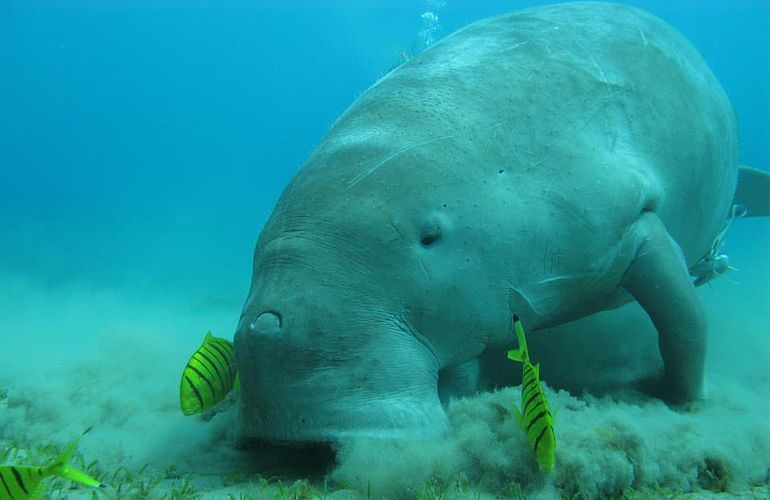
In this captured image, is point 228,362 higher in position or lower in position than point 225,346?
lower

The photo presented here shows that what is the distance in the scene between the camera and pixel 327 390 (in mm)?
2420

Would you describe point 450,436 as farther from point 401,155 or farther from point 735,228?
point 735,228

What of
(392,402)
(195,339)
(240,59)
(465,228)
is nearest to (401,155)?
(465,228)

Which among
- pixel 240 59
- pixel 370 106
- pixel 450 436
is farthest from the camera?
pixel 240 59

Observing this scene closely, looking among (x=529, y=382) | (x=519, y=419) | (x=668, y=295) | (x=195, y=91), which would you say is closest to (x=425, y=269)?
(x=529, y=382)

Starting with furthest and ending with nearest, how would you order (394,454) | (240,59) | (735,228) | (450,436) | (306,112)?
1. (306,112)
2. (240,59)
3. (735,228)
4. (450,436)
5. (394,454)

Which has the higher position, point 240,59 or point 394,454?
point 240,59

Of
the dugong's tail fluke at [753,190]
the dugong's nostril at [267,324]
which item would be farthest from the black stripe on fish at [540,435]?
the dugong's tail fluke at [753,190]

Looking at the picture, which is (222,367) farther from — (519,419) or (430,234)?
(519,419)

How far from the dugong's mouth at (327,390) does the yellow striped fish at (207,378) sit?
86cm

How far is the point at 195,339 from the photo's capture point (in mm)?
8859

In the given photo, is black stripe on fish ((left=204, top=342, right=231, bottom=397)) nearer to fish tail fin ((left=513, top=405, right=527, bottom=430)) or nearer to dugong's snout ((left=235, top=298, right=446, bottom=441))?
dugong's snout ((left=235, top=298, right=446, bottom=441))

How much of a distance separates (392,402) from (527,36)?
8.06ft

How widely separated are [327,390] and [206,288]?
A: 690 inches
